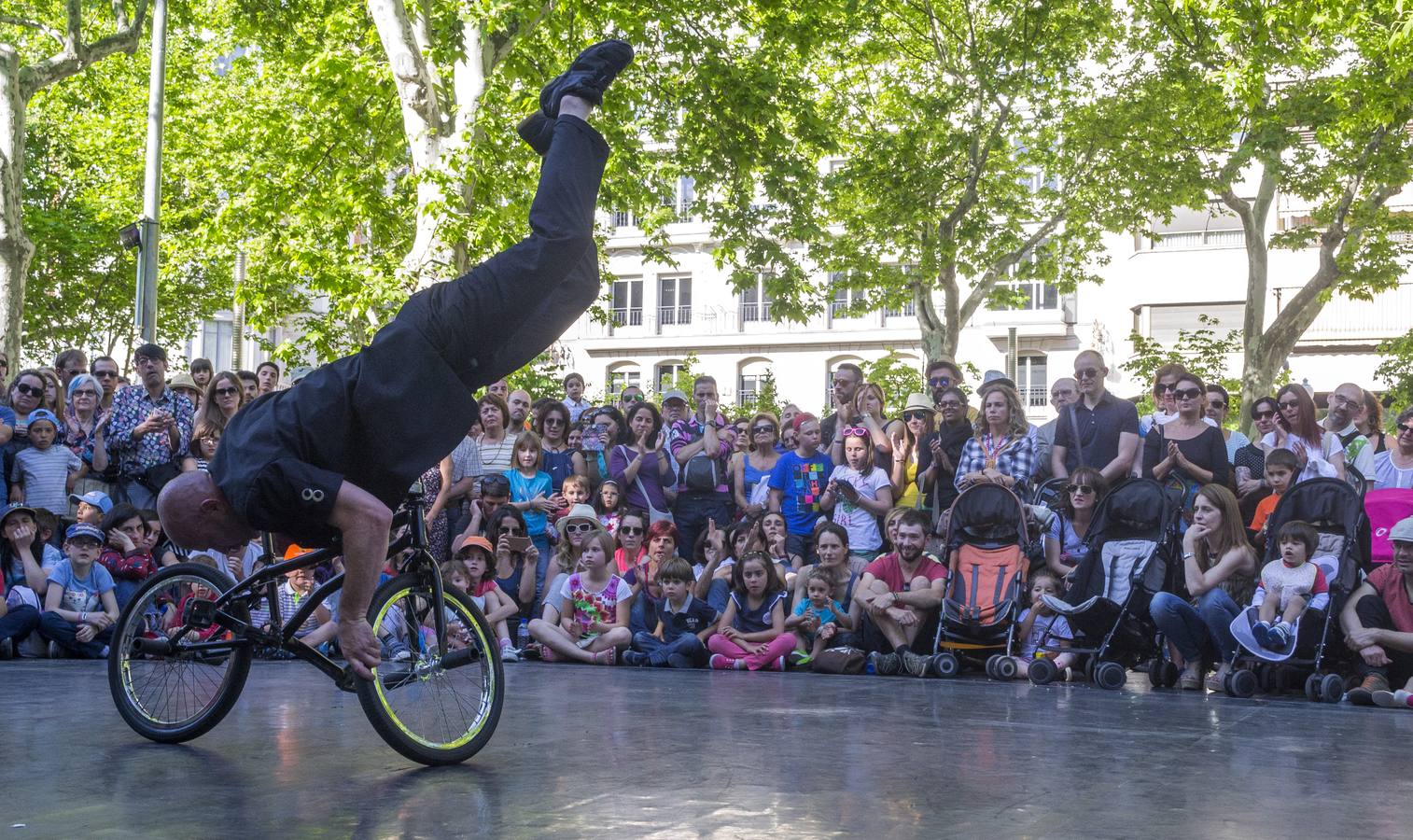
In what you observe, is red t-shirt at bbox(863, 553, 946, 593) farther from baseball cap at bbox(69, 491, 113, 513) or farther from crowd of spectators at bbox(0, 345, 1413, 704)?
baseball cap at bbox(69, 491, 113, 513)

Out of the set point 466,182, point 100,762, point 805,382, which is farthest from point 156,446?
point 805,382

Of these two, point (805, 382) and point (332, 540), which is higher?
point (805, 382)

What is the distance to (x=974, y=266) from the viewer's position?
28.9 metres

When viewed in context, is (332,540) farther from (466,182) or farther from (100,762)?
(466,182)

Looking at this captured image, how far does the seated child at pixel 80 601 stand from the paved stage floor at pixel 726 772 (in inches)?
129

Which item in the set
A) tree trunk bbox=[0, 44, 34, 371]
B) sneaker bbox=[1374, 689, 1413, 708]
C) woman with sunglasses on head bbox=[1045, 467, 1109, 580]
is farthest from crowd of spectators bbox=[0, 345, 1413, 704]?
tree trunk bbox=[0, 44, 34, 371]

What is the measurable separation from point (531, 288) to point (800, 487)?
7.53 metres

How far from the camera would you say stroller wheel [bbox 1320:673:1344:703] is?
9516 millimetres

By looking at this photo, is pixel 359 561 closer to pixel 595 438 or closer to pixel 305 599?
pixel 305 599

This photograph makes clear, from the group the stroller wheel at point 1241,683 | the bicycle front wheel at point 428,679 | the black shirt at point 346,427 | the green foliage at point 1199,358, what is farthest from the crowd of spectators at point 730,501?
the green foliage at point 1199,358

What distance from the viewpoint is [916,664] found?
11117mm

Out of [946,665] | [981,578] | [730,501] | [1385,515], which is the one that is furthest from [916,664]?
[1385,515]

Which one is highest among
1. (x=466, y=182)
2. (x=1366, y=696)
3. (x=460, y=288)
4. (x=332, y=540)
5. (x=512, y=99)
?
(x=512, y=99)

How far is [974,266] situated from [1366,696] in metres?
19.9
